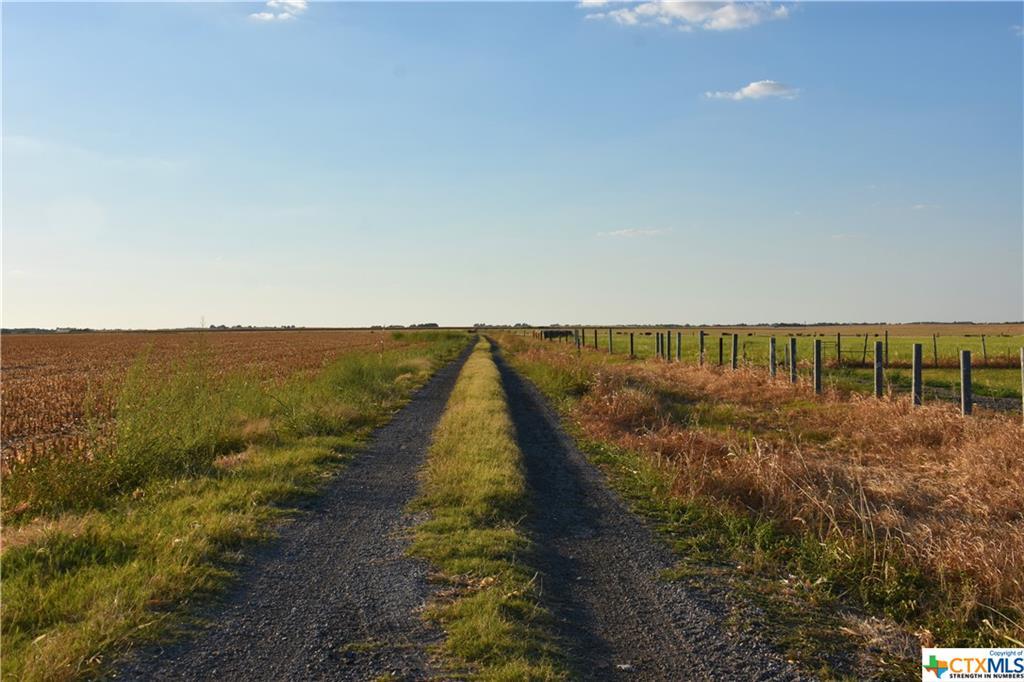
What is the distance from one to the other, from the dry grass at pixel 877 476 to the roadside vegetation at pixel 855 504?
0.07ft

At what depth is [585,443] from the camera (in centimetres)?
1403

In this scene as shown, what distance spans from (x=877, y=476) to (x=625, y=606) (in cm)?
603

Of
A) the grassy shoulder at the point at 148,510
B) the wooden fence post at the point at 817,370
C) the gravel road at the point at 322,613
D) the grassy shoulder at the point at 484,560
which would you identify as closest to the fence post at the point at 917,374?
the wooden fence post at the point at 817,370

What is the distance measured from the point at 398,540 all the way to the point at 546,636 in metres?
2.77

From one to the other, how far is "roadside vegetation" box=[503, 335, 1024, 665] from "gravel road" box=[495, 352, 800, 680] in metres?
0.39

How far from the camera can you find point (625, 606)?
19.3 ft

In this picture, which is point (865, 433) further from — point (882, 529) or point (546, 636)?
point (546, 636)

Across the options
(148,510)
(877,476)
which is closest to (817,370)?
(877,476)

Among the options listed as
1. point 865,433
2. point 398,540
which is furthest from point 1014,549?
point 865,433

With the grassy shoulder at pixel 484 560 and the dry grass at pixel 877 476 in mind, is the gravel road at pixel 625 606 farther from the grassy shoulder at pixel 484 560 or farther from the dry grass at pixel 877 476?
the dry grass at pixel 877 476

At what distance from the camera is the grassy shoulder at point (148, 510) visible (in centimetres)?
525

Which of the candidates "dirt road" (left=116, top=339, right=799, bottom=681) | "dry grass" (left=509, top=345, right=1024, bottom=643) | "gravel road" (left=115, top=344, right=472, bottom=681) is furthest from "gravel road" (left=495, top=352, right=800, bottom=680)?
"dry grass" (left=509, top=345, right=1024, bottom=643)

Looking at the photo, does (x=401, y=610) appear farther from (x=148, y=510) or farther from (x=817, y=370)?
(x=817, y=370)

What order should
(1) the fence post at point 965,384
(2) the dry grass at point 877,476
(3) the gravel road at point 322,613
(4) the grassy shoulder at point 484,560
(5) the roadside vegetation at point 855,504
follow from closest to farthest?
(3) the gravel road at point 322,613, (4) the grassy shoulder at point 484,560, (5) the roadside vegetation at point 855,504, (2) the dry grass at point 877,476, (1) the fence post at point 965,384
